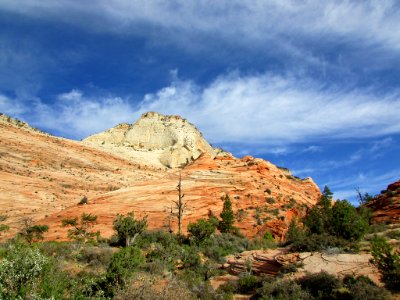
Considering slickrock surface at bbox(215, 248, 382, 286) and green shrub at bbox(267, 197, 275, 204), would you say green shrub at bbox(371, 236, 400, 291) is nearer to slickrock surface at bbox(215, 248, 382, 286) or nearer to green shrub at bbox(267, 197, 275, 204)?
slickrock surface at bbox(215, 248, 382, 286)

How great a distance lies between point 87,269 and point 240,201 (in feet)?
86.5

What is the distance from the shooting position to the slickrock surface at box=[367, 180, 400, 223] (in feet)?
130

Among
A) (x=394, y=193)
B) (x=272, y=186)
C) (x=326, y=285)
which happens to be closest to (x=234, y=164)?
(x=272, y=186)

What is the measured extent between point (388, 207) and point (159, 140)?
181ft

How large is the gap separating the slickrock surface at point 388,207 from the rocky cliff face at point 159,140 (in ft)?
127

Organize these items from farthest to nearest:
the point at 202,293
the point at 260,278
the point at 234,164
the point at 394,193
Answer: the point at 234,164 < the point at 394,193 < the point at 260,278 < the point at 202,293

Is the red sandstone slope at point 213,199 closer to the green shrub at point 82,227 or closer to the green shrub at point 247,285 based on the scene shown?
the green shrub at point 82,227

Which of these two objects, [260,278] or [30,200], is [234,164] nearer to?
[30,200]

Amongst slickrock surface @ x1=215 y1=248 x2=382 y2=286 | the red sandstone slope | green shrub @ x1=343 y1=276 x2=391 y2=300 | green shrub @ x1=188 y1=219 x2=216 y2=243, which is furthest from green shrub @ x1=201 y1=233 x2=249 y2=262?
green shrub @ x1=343 y1=276 x2=391 y2=300

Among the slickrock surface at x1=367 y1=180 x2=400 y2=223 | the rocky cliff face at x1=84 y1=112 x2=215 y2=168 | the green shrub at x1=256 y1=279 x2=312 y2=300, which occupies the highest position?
the rocky cliff face at x1=84 y1=112 x2=215 y2=168

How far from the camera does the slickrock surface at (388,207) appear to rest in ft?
130

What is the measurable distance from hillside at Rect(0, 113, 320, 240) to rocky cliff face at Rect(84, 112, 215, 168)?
792cm

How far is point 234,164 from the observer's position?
5438 centimetres

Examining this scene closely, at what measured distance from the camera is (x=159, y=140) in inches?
3406
